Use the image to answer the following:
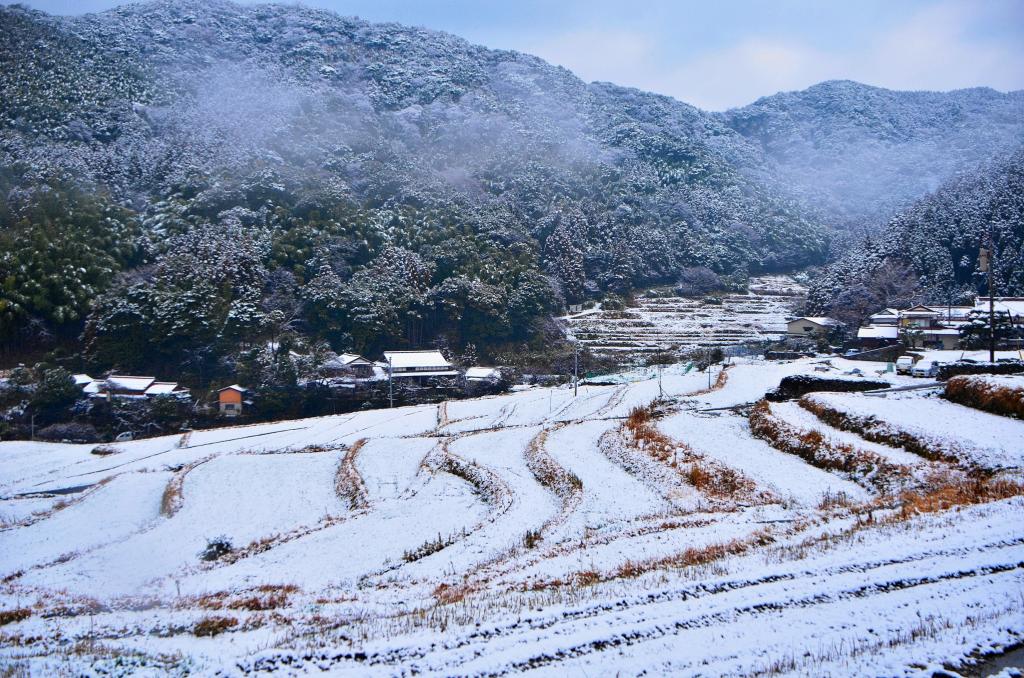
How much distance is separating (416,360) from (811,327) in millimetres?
36008

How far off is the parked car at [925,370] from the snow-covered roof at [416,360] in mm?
34602

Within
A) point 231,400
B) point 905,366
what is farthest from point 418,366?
point 905,366

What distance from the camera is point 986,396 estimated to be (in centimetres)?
1923

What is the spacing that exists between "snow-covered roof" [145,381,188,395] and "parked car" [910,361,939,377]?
46.0 meters

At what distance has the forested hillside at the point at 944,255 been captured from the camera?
63375 mm

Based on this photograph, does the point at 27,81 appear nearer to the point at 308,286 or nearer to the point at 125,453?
the point at 308,286

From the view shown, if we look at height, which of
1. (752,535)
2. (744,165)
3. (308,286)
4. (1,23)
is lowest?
(752,535)

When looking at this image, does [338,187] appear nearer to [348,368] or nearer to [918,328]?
[348,368]

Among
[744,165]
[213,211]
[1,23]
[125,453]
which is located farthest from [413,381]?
[744,165]

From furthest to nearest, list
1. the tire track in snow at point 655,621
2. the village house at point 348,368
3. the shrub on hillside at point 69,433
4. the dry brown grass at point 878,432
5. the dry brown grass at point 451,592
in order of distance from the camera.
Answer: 1. the village house at point 348,368
2. the shrub on hillside at point 69,433
3. the dry brown grass at point 878,432
4. the dry brown grass at point 451,592
5. the tire track in snow at point 655,621

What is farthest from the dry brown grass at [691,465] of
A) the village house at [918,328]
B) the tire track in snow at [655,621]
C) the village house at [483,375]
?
the village house at [918,328]

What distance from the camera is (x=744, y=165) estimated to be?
14300 cm

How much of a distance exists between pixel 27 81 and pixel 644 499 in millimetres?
109238

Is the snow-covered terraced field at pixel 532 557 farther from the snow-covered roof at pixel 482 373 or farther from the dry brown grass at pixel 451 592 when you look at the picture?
the snow-covered roof at pixel 482 373
